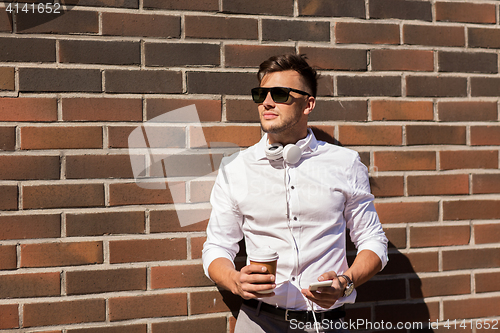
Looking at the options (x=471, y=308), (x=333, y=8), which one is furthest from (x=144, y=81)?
(x=471, y=308)

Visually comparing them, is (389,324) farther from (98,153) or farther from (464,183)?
(98,153)

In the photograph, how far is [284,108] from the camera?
1.87 meters

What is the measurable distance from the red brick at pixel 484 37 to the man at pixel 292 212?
121cm

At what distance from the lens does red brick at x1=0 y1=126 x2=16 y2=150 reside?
77.0 inches

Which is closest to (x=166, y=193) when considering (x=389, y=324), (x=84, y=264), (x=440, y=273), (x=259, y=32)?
(x=84, y=264)

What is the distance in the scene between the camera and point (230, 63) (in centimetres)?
214

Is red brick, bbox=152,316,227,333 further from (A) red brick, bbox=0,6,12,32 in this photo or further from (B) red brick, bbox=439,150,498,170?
(A) red brick, bbox=0,6,12,32

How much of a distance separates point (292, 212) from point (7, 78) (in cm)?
167

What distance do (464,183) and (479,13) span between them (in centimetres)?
111

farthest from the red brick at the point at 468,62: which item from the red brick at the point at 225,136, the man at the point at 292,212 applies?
the red brick at the point at 225,136

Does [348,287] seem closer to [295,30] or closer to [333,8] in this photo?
[295,30]

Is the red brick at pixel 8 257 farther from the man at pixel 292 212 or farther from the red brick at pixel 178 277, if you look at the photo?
the man at pixel 292 212

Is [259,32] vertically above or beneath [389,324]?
above

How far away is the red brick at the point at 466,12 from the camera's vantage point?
2.34 meters
